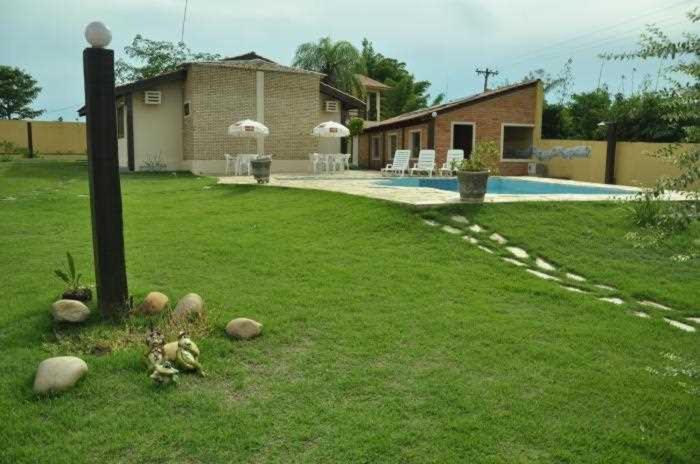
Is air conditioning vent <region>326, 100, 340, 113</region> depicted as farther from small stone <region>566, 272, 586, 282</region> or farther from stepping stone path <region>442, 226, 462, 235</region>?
small stone <region>566, 272, 586, 282</region>

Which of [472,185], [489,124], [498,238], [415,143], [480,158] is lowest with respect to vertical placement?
[498,238]

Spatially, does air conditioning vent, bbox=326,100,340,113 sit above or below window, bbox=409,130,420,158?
above

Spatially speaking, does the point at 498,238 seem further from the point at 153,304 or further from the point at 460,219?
the point at 153,304

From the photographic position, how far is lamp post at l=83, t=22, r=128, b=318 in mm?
5184

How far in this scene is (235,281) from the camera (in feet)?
21.2

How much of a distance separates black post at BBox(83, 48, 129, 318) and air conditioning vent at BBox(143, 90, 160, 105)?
18450 millimetres

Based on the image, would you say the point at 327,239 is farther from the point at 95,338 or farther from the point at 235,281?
the point at 95,338

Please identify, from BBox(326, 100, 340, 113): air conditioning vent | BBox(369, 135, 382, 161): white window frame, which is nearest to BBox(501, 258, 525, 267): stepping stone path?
BBox(326, 100, 340, 113): air conditioning vent

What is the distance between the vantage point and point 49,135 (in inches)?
1454

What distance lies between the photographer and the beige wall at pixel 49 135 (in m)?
35.9

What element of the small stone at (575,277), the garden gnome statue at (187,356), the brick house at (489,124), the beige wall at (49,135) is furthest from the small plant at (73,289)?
the beige wall at (49,135)

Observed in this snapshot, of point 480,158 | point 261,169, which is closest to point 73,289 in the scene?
point 480,158

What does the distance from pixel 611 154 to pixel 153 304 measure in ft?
63.8

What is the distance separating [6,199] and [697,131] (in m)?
13.7
